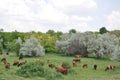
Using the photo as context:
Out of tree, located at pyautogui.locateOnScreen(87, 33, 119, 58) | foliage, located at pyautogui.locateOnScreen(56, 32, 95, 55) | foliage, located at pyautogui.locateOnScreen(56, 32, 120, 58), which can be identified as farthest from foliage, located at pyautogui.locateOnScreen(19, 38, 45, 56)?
tree, located at pyautogui.locateOnScreen(87, 33, 119, 58)

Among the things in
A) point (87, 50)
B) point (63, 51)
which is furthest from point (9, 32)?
point (87, 50)

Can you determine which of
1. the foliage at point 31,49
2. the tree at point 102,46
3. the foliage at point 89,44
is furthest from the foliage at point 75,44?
the foliage at point 31,49

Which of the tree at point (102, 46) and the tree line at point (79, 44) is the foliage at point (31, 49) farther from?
the tree at point (102, 46)

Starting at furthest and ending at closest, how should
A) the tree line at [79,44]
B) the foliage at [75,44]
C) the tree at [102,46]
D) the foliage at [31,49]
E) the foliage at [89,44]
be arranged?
the foliage at [75,44] < the foliage at [31,49] < the tree line at [79,44] < the foliage at [89,44] < the tree at [102,46]

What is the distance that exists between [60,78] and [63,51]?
31.2 metres

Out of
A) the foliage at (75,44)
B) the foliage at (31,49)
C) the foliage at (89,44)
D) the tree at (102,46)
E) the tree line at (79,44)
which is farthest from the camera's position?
the foliage at (75,44)

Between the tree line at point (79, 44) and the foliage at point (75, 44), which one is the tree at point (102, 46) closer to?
the tree line at point (79, 44)

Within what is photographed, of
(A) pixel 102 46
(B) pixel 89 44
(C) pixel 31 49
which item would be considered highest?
(B) pixel 89 44

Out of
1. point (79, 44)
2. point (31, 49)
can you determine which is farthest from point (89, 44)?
point (31, 49)

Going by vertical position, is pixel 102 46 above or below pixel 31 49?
above

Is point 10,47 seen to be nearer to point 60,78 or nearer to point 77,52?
point 77,52

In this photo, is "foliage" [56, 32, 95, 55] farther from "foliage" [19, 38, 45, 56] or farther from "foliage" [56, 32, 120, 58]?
"foliage" [19, 38, 45, 56]

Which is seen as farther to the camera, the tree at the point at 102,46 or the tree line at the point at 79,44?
the tree line at the point at 79,44

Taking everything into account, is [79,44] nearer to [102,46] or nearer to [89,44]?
[89,44]
